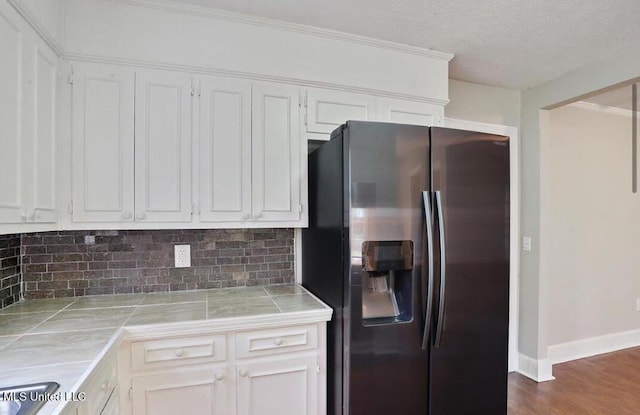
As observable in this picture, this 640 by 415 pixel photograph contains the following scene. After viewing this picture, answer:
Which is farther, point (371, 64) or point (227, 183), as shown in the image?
point (371, 64)

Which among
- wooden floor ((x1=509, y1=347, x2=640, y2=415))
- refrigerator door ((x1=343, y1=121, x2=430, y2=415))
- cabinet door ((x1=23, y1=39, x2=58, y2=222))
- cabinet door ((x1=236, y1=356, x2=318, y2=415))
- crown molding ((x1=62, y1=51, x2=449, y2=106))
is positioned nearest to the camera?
cabinet door ((x1=23, y1=39, x2=58, y2=222))

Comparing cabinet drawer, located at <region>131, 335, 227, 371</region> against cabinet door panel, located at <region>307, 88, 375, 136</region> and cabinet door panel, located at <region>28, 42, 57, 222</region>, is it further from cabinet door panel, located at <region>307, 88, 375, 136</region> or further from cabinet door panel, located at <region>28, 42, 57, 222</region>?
cabinet door panel, located at <region>307, 88, 375, 136</region>

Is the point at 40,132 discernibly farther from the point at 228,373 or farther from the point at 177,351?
the point at 228,373

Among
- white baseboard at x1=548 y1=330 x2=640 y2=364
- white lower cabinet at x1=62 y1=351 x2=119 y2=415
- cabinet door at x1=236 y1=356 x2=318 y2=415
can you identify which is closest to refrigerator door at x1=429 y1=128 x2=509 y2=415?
cabinet door at x1=236 y1=356 x2=318 y2=415

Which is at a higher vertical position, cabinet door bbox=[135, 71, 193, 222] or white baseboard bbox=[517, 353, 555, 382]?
cabinet door bbox=[135, 71, 193, 222]

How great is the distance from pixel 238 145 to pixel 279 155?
0.24 metres

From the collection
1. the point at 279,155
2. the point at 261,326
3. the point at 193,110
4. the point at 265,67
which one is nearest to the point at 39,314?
the point at 261,326

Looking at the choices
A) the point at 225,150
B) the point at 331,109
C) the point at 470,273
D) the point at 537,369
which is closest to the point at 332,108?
the point at 331,109

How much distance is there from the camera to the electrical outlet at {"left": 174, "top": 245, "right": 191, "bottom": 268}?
2.07 metres

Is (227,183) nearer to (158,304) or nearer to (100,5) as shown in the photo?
(158,304)

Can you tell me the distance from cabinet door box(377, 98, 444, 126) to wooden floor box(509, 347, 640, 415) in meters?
2.18

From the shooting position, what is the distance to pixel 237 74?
1.93 m

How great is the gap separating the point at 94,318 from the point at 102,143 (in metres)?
0.87

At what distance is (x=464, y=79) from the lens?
286 cm
